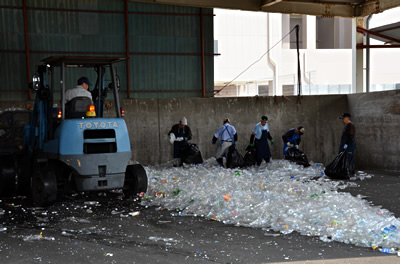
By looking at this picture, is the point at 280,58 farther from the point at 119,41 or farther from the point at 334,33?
the point at 119,41

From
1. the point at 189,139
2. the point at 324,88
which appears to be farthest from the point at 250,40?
the point at 189,139

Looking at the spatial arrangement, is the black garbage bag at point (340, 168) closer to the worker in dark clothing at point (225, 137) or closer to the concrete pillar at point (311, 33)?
the worker in dark clothing at point (225, 137)

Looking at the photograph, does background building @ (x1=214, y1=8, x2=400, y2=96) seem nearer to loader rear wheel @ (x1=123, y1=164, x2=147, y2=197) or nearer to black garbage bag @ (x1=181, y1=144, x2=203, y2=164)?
black garbage bag @ (x1=181, y1=144, x2=203, y2=164)

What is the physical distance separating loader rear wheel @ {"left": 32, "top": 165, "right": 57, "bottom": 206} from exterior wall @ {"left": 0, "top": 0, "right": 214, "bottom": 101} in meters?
6.50

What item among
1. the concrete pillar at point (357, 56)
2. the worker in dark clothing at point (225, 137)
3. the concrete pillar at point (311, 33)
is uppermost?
the concrete pillar at point (311, 33)

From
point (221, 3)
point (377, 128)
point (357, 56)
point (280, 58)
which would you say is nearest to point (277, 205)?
point (377, 128)

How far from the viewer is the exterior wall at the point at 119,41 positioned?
42.4 ft

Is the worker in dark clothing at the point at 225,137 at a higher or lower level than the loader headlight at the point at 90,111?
lower

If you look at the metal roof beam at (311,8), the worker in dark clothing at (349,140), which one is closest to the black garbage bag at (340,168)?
the worker in dark clothing at (349,140)

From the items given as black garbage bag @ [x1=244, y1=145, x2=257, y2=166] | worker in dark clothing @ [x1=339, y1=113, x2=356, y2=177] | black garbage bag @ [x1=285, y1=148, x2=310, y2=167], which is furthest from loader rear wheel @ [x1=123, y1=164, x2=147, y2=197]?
black garbage bag @ [x1=285, y1=148, x2=310, y2=167]

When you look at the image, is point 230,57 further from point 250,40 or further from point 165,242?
point 165,242

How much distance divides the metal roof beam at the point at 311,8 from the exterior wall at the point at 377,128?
272cm

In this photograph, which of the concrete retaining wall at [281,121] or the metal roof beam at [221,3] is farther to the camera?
the metal roof beam at [221,3]

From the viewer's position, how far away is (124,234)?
6.01 metres
